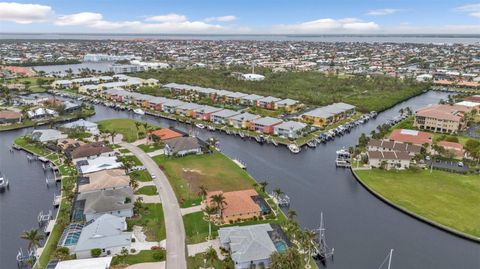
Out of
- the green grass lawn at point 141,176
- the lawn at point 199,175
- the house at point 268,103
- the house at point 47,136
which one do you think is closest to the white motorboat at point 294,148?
the lawn at point 199,175

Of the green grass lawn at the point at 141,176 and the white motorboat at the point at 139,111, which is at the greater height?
the white motorboat at the point at 139,111

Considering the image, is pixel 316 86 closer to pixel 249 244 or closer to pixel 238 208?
pixel 238 208

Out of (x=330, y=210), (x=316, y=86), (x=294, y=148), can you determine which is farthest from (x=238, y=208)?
(x=316, y=86)

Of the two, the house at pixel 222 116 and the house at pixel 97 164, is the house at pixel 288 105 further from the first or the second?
the house at pixel 97 164

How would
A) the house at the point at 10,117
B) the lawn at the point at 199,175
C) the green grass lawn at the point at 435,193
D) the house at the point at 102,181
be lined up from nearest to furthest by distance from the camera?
the green grass lawn at the point at 435,193 → the house at the point at 102,181 → the lawn at the point at 199,175 → the house at the point at 10,117

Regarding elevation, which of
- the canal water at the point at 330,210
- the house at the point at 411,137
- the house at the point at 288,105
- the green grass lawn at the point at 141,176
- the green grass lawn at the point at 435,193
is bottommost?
the canal water at the point at 330,210

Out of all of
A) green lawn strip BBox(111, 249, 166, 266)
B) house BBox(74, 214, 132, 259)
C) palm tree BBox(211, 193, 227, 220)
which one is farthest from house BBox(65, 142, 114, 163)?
green lawn strip BBox(111, 249, 166, 266)

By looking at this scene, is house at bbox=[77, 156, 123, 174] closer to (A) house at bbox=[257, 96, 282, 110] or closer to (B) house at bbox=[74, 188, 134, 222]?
(B) house at bbox=[74, 188, 134, 222]
